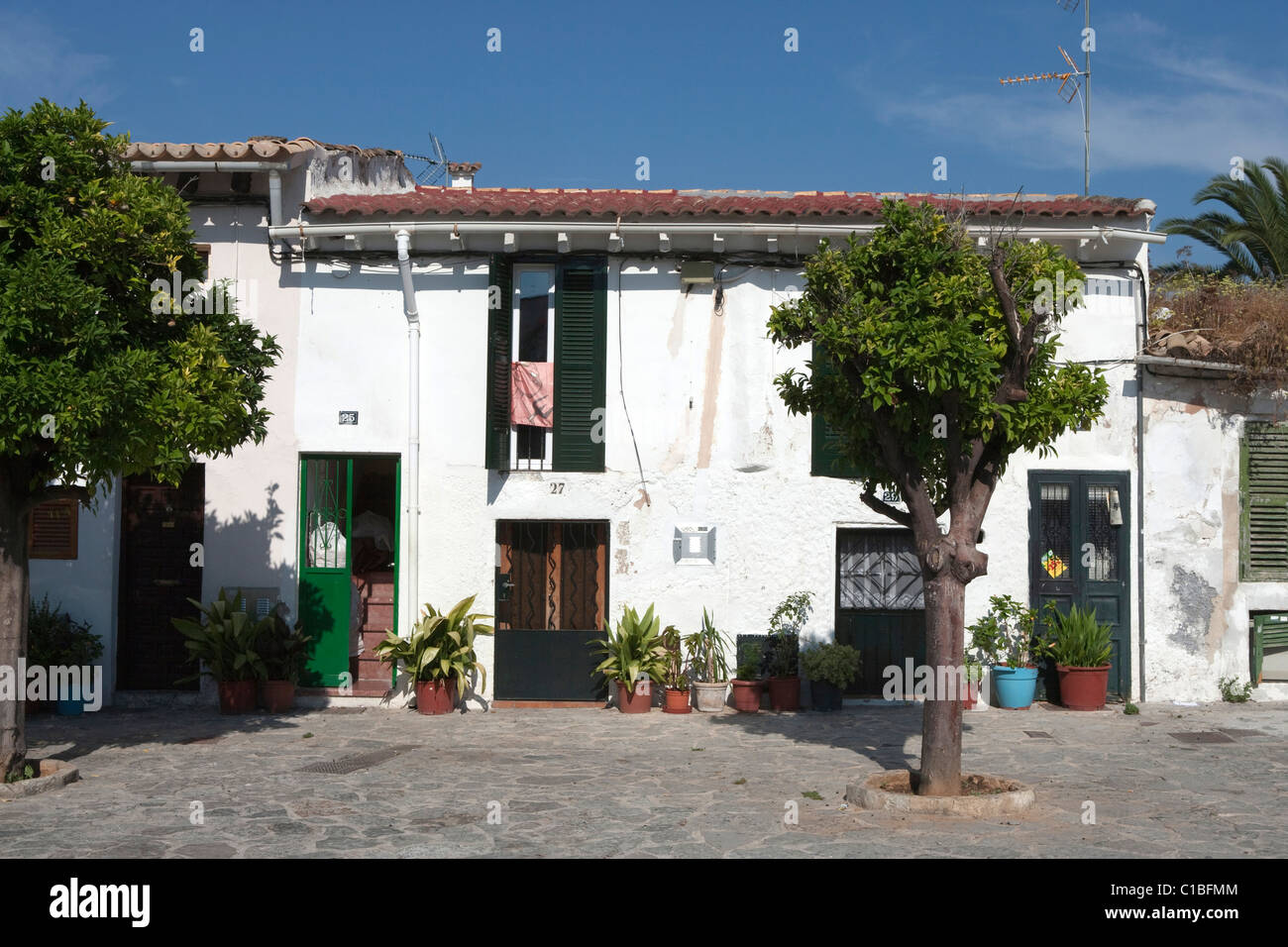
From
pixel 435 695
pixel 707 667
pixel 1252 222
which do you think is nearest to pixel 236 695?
pixel 435 695

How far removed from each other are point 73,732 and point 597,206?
7.40 meters

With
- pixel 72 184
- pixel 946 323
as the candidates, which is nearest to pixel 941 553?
pixel 946 323

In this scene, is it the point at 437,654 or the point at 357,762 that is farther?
the point at 437,654

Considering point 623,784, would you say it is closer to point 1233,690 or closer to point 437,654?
point 437,654

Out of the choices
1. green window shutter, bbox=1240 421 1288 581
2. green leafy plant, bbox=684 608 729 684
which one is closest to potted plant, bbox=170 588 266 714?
green leafy plant, bbox=684 608 729 684

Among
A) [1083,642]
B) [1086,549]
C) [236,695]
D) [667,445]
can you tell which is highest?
[667,445]

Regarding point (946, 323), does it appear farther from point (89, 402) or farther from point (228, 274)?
point (228, 274)

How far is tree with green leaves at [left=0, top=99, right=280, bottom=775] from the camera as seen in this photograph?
25.5ft

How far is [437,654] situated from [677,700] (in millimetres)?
2538

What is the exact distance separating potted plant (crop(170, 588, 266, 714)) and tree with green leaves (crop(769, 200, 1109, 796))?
688cm

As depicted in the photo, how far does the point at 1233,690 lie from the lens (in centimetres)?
1228

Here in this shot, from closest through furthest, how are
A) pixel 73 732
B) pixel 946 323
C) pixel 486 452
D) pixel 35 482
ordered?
1. pixel 946 323
2. pixel 35 482
3. pixel 73 732
4. pixel 486 452

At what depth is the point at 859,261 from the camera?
8.00m

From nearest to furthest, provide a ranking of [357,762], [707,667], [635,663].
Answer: [357,762], [635,663], [707,667]
